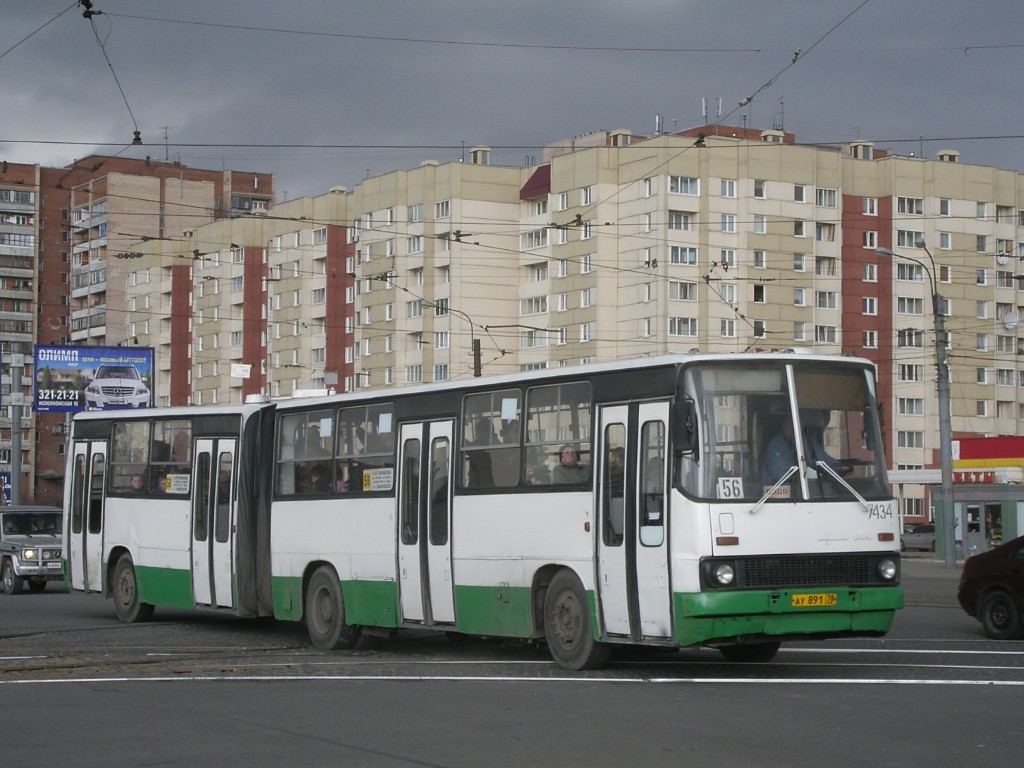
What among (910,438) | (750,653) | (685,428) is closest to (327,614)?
(750,653)

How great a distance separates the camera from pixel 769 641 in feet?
45.4

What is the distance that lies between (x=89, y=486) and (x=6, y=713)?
1222cm

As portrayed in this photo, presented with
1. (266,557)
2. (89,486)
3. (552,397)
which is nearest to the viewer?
(552,397)

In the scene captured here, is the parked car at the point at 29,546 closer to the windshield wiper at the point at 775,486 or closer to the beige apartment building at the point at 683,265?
the windshield wiper at the point at 775,486

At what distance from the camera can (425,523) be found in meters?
17.1

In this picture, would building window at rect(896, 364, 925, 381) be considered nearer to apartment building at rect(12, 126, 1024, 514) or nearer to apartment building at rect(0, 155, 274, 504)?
apartment building at rect(12, 126, 1024, 514)

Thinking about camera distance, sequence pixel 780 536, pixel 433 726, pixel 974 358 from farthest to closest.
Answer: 1. pixel 974 358
2. pixel 780 536
3. pixel 433 726

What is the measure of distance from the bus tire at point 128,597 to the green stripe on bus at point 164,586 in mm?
178

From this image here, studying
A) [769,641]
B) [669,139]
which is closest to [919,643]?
[769,641]

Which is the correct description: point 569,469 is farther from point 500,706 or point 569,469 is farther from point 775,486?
point 500,706

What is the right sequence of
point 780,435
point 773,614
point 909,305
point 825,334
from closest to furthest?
point 773,614 → point 780,435 → point 825,334 → point 909,305

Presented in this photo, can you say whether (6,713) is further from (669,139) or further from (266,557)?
(669,139)

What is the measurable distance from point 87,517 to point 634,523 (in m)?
12.5

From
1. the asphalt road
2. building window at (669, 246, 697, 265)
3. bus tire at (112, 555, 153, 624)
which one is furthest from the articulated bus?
building window at (669, 246, 697, 265)
